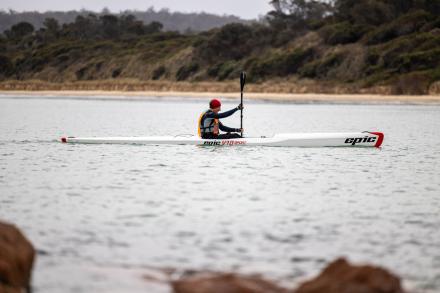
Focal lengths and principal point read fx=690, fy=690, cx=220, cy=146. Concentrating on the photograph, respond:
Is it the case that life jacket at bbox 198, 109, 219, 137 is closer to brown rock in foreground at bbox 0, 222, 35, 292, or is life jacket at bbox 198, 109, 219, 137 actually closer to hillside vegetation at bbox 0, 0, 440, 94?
brown rock in foreground at bbox 0, 222, 35, 292

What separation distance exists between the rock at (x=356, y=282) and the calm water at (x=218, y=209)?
3.25ft

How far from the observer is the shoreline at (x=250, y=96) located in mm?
42688

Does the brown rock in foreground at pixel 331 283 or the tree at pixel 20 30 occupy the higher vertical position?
the tree at pixel 20 30

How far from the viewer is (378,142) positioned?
63.4ft

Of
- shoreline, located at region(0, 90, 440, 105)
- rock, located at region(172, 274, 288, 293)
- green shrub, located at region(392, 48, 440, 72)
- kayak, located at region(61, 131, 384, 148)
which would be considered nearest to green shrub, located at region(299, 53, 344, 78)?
shoreline, located at region(0, 90, 440, 105)

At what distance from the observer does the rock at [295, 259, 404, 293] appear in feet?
19.2

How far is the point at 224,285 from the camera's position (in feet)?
20.3

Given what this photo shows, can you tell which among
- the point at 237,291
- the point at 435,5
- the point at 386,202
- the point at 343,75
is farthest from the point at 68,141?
the point at 435,5

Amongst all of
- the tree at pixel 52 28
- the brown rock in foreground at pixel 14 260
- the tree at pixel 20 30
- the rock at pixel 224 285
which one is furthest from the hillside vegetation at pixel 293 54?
the brown rock in foreground at pixel 14 260

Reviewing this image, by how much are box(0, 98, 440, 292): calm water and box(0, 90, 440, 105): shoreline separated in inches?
880

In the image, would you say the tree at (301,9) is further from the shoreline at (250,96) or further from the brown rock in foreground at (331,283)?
the brown rock in foreground at (331,283)

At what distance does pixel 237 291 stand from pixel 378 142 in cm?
1392

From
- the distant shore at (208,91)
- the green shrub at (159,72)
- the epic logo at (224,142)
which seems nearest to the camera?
the epic logo at (224,142)

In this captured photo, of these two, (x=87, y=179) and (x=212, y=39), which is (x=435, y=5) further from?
(x=87, y=179)
